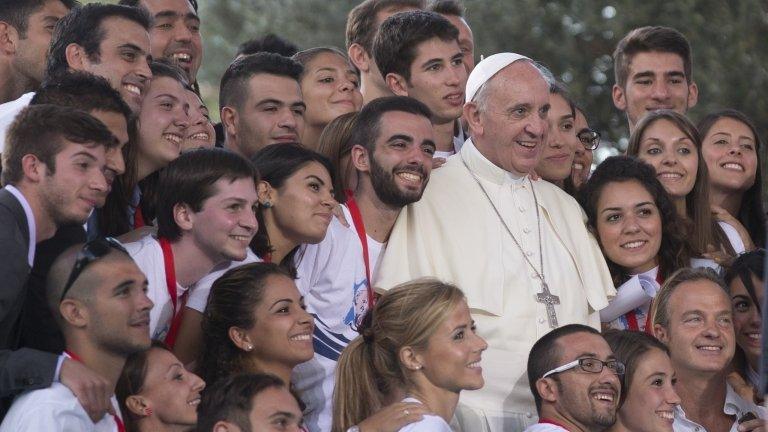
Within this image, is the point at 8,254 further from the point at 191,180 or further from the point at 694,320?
the point at 694,320

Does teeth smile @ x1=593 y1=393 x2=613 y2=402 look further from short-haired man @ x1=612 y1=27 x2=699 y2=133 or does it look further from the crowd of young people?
short-haired man @ x1=612 y1=27 x2=699 y2=133

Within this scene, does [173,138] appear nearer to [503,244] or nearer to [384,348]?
[384,348]

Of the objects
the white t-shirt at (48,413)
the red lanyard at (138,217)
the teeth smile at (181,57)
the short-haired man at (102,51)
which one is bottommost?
the white t-shirt at (48,413)

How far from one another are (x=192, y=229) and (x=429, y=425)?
4.41 ft

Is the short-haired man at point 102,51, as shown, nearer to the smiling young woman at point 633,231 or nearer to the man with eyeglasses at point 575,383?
the man with eyeglasses at point 575,383

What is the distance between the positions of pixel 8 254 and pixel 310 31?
12.2m

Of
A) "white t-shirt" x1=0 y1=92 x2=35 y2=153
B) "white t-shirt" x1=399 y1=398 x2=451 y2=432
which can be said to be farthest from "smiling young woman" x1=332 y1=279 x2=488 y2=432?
"white t-shirt" x1=0 y1=92 x2=35 y2=153

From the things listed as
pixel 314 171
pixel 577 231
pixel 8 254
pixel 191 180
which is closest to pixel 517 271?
pixel 577 231

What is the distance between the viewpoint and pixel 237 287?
22.9 feet

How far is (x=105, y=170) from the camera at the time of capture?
6633 mm

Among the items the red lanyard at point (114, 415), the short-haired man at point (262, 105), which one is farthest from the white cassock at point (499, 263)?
the red lanyard at point (114, 415)

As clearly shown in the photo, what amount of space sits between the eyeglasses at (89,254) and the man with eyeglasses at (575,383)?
1.94 meters

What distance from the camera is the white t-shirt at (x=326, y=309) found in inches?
291

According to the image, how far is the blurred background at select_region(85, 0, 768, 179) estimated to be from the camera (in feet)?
54.9
